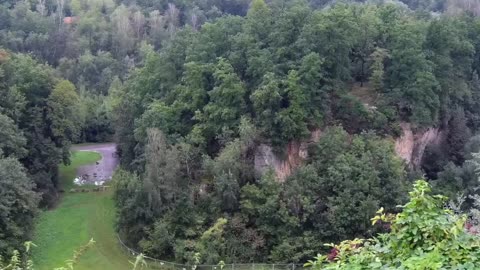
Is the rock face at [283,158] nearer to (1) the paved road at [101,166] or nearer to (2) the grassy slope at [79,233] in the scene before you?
(2) the grassy slope at [79,233]

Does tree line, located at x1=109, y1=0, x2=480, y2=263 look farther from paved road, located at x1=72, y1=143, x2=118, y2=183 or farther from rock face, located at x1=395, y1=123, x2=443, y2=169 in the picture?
paved road, located at x1=72, y1=143, x2=118, y2=183

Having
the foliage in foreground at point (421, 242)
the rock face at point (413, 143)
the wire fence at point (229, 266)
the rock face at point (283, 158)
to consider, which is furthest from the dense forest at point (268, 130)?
the foliage in foreground at point (421, 242)

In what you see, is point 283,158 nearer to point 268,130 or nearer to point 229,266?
point 268,130

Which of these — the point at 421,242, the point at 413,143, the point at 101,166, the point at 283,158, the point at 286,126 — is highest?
the point at 421,242

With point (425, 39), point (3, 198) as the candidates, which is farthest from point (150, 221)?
point (425, 39)

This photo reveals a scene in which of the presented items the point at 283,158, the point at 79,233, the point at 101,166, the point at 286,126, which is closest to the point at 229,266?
the point at 283,158

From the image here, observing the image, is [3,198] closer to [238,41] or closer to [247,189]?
[247,189]
